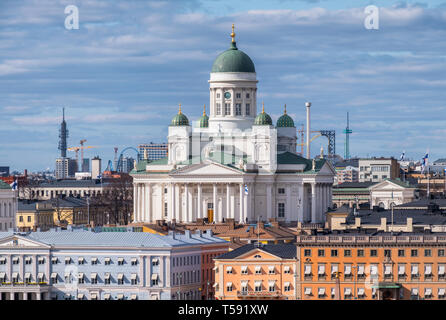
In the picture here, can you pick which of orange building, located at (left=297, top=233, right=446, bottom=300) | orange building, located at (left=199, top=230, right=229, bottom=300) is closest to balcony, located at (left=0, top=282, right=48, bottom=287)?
orange building, located at (left=199, top=230, right=229, bottom=300)

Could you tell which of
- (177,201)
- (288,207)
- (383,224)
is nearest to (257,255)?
(383,224)

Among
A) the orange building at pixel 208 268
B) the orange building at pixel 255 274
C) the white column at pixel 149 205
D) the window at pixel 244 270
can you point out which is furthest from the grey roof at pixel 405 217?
the white column at pixel 149 205

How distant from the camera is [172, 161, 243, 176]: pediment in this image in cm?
18775

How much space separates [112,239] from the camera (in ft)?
401

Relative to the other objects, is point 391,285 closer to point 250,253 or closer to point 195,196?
point 250,253

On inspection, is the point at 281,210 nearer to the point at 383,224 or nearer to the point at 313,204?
the point at 313,204

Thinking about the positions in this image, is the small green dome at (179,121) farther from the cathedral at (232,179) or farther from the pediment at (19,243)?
the pediment at (19,243)

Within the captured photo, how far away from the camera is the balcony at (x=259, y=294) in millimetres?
105938

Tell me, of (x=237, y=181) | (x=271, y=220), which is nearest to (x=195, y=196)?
(x=237, y=181)

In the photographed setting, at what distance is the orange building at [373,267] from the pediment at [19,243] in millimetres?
24159

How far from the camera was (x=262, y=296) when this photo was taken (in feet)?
348

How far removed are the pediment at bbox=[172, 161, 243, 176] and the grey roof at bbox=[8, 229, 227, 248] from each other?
58.0 meters

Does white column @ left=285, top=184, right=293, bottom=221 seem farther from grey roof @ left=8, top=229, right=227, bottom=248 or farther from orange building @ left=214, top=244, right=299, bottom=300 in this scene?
orange building @ left=214, top=244, right=299, bottom=300

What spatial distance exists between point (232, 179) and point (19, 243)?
215 feet
